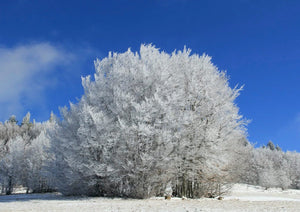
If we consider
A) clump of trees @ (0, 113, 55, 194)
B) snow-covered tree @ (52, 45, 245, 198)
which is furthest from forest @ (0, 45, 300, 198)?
clump of trees @ (0, 113, 55, 194)

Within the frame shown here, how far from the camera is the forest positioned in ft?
53.3

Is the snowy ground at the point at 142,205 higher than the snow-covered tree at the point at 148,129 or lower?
lower

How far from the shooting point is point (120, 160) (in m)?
→ 16.3

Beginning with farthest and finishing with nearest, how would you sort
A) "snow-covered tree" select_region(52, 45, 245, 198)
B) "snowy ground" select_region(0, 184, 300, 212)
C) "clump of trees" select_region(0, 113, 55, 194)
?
1. "clump of trees" select_region(0, 113, 55, 194)
2. "snow-covered tree" select_region(52, 45, 245, 198)
3. "snowy ground" select_region(0, 184, 300, 212)

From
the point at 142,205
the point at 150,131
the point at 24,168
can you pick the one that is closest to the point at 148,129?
the point at 150,131

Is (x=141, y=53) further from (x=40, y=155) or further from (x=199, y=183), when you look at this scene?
(x=40, y=155)

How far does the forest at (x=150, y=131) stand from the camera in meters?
16.2

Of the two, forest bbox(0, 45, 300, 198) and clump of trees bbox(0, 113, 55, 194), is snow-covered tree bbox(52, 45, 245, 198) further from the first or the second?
clump of trees bbox(0, 113, 55, 194)

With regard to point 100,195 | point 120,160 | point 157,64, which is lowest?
point 100,195

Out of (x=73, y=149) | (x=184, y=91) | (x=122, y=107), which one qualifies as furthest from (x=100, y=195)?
(x=184, y=91)

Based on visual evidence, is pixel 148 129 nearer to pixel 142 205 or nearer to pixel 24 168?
pixel 142 205

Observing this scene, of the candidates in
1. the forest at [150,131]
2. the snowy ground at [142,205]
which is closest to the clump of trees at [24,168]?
the forest at [150,131]

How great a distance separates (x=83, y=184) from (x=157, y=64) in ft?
33.8

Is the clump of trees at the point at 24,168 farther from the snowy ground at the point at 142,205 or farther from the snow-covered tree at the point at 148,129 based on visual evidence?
the snowy ground at the point at 142,205
